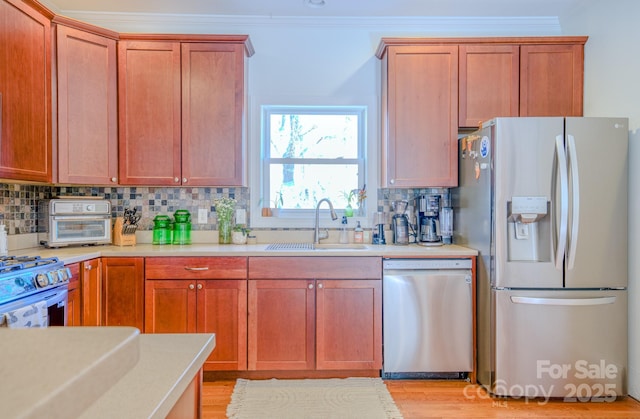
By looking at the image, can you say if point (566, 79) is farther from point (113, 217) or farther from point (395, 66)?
point (113, 217)

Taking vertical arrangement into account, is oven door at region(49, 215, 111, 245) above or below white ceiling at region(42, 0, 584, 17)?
below

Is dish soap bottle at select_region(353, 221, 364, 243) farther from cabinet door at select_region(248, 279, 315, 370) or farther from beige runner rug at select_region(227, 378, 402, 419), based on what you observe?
beige runner rug at select_region(227, 378, 402, 419)

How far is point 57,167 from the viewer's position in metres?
2.57

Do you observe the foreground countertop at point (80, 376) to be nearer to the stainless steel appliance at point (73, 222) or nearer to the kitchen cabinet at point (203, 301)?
the kitchen cabinet at point (203, 301)

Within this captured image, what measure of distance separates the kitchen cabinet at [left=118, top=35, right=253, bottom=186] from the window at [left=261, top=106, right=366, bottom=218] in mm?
473

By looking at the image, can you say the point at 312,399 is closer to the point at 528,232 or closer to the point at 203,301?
the point at 203,301

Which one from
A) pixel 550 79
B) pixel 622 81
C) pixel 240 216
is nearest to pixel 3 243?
pixel 240 216

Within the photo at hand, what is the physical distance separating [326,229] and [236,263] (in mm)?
868

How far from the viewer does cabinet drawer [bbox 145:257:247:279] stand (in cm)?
257

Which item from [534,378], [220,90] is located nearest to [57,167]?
[220,90]

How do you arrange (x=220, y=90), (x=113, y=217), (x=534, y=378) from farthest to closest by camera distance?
1. (x=113, y=217)
2. (x=220, y=90)
3. (x=534, y=378)

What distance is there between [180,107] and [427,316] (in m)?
2.26

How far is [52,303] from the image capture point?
2020mm

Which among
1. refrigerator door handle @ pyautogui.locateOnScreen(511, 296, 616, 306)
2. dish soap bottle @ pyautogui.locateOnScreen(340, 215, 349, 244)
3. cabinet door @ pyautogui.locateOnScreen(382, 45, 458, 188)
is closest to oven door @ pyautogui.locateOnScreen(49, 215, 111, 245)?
dish soap bottle @ pyautogui.locateOnScreen(340, 215, 349, 244)
